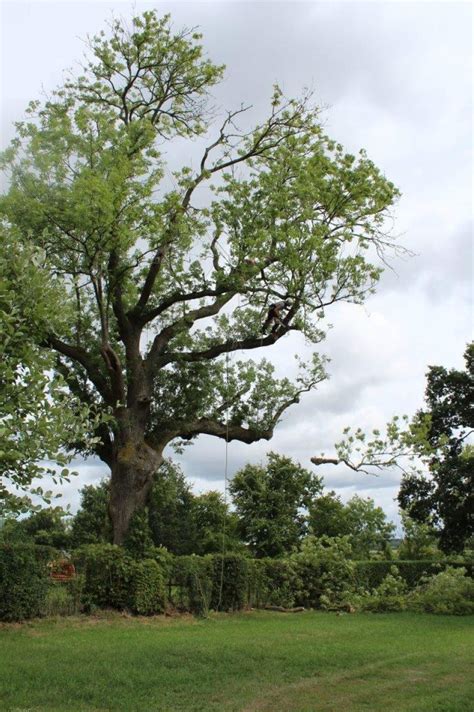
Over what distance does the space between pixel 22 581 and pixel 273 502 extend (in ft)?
101

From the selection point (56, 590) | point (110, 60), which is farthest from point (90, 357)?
point (110, 60)

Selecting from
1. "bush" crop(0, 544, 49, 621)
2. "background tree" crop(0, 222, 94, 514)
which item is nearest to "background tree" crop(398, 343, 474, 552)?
"bush" crop(0, 544, 49, 621)

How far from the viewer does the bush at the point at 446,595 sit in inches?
838

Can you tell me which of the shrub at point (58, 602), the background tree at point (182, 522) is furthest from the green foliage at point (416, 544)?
the shrub at point (58, 602)

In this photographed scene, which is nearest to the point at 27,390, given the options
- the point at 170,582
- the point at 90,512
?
the point at 170,582

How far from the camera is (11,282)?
654cm

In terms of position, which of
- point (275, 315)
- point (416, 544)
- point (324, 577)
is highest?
point (275, 315)

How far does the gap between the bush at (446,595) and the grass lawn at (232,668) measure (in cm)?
530

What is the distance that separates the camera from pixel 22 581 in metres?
15.6

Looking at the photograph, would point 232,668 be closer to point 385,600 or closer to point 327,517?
point 385,600

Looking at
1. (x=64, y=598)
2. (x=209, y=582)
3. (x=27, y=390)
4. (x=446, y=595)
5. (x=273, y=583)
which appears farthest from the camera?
(x=273, y=583)

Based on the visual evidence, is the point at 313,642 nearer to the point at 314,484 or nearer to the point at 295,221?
the point at 295,221

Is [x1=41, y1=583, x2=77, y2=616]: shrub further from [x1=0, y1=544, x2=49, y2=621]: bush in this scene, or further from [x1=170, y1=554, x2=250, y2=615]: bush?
[x1=170, y1=554, x2=250, y2=615]: bush

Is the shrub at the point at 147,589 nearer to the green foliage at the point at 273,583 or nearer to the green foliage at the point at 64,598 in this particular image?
the green foliage at the point at 64,598
